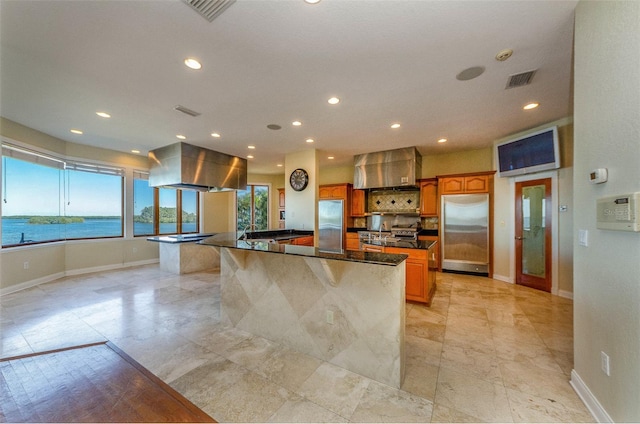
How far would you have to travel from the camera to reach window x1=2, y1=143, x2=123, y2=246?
388cm

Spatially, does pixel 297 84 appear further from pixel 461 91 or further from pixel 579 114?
pixel 579 114

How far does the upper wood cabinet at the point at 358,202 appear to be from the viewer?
634 cm

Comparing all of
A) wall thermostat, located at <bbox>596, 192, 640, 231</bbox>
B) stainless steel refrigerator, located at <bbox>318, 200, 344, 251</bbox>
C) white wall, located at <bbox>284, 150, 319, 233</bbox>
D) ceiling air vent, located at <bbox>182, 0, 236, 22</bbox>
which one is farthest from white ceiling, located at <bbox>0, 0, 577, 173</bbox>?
stainless steel refrigerator, located at <bbox>318, 200, 344, 251</bbox>

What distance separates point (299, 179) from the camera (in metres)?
5.27

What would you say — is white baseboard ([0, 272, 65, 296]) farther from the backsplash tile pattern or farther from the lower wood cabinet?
the backsplash tile pattern

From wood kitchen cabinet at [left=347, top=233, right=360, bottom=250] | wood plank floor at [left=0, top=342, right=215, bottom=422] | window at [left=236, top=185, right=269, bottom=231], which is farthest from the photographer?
window at [left=236, top=185, right=269, bottom=231]

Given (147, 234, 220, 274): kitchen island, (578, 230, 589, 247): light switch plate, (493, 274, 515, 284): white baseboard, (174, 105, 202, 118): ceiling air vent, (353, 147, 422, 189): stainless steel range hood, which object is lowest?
(493, 274, 515, 284): white baseboard

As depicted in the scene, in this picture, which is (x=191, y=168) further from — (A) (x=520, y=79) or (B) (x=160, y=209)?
(A) (x=520, y=79)

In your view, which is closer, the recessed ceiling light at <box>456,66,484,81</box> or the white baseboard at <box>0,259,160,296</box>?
the recessed ceiling light at <box>456,66,484,81</box>

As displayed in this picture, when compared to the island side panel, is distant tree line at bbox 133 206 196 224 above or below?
above

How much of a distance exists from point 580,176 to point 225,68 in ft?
10.3

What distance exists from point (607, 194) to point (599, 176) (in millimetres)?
119

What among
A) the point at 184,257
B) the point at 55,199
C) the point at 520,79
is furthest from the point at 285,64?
the point at 55,199

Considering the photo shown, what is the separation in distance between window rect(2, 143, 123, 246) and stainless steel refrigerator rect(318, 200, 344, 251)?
Result: 200 inches
